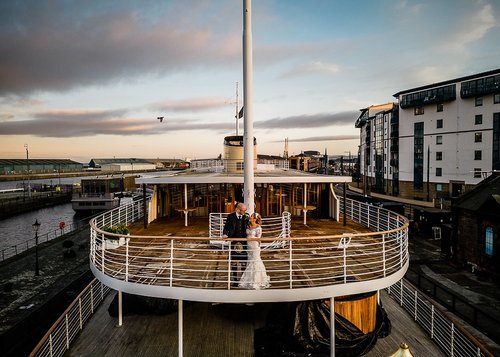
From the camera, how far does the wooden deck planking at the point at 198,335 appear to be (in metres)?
7.04

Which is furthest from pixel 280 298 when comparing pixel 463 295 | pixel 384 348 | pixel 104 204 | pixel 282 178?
pixel 104 204

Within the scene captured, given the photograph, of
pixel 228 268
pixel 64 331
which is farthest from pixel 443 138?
pixel 64 331

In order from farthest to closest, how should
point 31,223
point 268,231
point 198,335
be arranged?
1. point 31,223
2. point 268,231
3. point 198,335

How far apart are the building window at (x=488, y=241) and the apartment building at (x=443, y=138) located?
2173 centimetres

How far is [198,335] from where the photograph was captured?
7.54 meters

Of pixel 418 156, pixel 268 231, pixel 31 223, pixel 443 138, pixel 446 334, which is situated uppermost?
pixel 443 138

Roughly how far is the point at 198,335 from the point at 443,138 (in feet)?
168

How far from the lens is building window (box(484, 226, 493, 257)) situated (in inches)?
717

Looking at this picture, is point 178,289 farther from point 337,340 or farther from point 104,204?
point 104,204

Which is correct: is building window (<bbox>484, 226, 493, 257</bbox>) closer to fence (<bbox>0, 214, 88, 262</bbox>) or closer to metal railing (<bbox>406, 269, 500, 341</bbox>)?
metal railing (<bbox>406, 269, 500, 341</bbox>)

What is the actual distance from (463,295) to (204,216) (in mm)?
13261

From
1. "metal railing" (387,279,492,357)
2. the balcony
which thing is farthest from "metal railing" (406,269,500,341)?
the balcony

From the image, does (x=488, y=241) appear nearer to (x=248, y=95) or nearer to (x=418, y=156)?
(x=248, y=95)

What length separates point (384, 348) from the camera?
7285 millimetres
